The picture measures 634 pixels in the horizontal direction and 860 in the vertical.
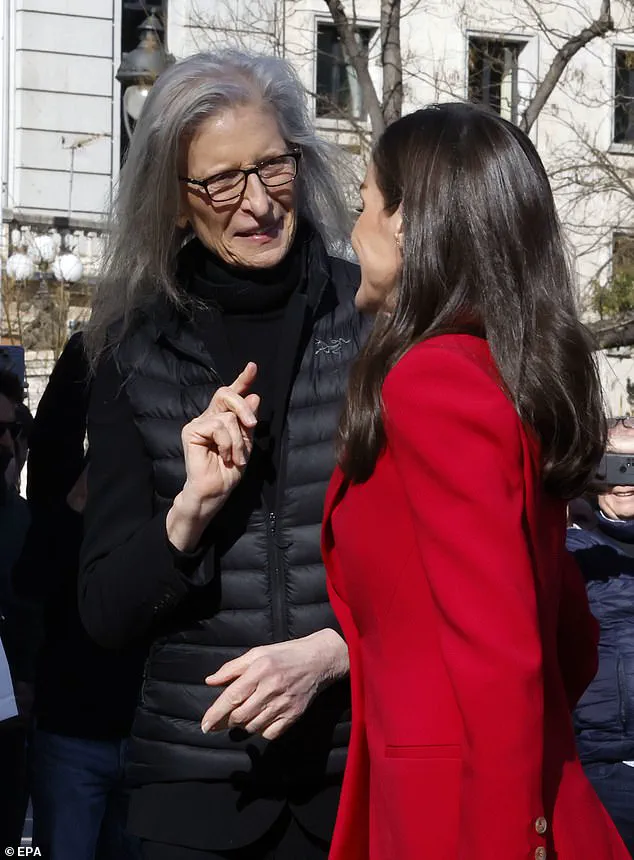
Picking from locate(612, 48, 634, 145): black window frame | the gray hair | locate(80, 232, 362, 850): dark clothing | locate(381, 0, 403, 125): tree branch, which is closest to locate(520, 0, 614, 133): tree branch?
locate(381, 0, 403, 125): tree branch

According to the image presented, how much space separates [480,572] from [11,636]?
3.21 metres

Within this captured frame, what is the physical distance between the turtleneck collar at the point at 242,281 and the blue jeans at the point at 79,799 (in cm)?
164

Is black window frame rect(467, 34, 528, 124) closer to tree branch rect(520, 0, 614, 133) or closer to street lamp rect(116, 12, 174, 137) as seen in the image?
tree branch rect(520, 0, 614, 133)

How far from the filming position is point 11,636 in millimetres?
4742

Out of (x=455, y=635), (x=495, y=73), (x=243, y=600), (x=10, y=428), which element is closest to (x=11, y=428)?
(x=10, y=428)

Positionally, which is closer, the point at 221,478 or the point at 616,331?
the point at 221,478

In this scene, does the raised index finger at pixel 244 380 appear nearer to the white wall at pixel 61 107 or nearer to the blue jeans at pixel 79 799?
the blue jeans at pixel 79 799

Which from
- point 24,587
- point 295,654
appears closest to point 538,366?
point 295,654

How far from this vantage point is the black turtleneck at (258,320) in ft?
8.46

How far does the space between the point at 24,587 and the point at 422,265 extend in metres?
2.27

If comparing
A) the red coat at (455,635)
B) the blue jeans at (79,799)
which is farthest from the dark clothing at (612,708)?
the red coat at (455,635)

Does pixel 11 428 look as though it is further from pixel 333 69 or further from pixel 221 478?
pixel 333 69

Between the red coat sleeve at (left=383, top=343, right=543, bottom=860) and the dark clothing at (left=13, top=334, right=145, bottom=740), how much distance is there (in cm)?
198

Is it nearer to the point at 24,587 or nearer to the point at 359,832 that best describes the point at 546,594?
the point at 359,832
